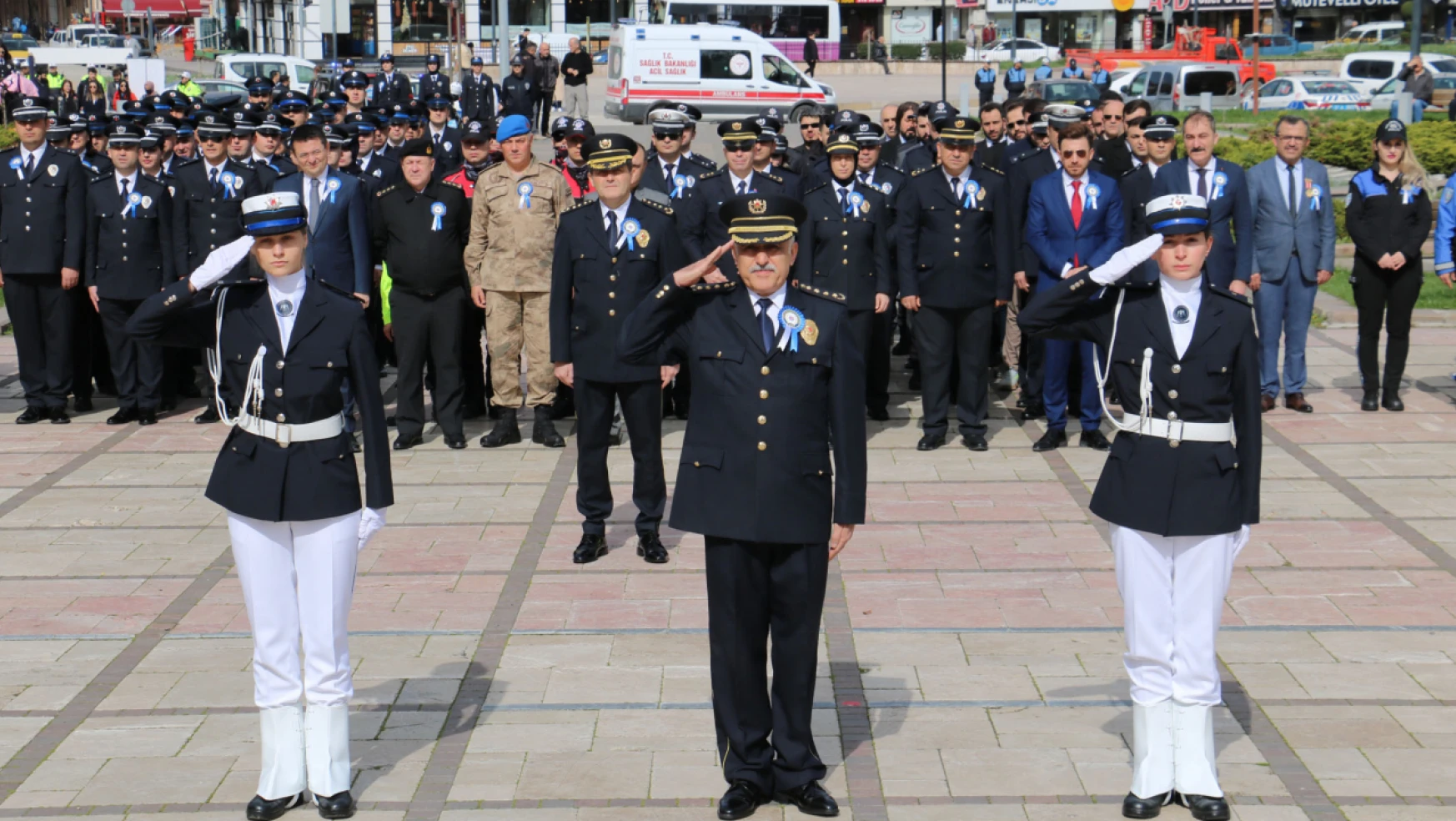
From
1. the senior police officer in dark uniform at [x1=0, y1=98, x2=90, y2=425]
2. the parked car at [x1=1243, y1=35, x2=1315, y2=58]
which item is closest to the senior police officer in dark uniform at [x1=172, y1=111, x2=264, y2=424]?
the senior police officer in dark uniform at [x1=0, y1=98, x2=90, y2=425]

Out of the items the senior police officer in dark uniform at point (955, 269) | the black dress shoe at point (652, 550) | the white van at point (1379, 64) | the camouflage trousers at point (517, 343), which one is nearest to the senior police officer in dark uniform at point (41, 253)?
the camouflage trousers at point (517, 343)

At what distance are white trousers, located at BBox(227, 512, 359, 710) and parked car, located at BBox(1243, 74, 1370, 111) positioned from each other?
39.1 m

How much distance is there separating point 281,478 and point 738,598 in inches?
63.6

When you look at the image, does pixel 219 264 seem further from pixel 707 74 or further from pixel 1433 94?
pixel 1433 94

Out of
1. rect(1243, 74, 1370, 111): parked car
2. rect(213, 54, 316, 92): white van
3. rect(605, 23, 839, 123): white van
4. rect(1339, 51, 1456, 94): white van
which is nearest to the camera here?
rect(605, 23, 839, 123): white van

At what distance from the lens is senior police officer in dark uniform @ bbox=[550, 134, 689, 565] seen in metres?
9.56

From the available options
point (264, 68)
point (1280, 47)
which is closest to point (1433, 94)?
point (264, 68)

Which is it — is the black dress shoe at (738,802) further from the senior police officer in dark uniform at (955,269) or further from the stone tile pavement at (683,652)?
the senior police officer in dark uniform at (955,269)

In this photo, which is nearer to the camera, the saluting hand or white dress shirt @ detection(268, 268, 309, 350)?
the saluting hand

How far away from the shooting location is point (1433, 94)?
139ft

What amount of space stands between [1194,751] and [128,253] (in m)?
9.64

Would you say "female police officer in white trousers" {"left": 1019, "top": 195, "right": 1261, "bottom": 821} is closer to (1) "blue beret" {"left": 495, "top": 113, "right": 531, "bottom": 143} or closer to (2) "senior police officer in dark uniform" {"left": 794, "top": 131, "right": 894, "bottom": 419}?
(2) "senior police officer in dark uniform" {"left": 794, "top": 131, "right": 894, "bottom": 419}

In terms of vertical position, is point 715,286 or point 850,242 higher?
point 715,286

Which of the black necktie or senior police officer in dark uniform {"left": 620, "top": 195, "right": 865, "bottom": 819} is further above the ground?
the black necktie
